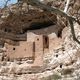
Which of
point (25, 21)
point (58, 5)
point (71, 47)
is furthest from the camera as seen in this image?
point (25, 21)

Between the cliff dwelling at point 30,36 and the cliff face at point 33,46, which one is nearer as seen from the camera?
the cliff face at point 33,46

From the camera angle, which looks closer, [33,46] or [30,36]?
[33,46]

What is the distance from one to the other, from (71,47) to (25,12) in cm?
523

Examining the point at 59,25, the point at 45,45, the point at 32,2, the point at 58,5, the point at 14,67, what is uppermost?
the point at 32,2

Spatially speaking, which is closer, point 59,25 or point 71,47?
point 71,47

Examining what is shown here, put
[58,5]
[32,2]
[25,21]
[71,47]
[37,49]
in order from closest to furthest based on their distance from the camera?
[32,2]
[71,47]
[58,5]
[37,49]
[25,21]

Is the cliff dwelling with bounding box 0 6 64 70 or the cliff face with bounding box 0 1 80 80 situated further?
the cliff dwelling with bounding box 0 6 64 70

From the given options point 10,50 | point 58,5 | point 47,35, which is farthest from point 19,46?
point 58,5

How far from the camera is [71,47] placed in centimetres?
1313

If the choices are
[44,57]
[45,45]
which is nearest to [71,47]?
[44,57]

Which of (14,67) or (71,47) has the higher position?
(71,47)

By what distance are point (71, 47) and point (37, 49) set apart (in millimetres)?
4317

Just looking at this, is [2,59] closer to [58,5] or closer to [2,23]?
[2,23]

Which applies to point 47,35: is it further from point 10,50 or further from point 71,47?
point 71,47
